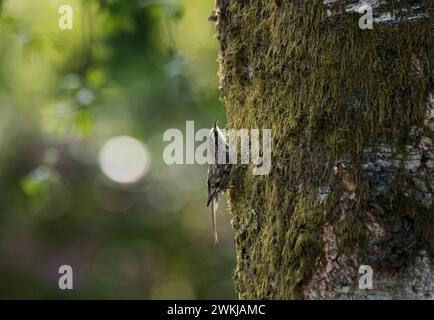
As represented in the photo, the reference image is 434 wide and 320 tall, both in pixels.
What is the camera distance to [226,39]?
10.0 ft

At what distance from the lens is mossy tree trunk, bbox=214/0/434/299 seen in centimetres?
233

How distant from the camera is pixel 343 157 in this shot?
241 cm

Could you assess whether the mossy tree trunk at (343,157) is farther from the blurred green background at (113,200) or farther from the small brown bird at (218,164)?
the blurred green background at (113,200)

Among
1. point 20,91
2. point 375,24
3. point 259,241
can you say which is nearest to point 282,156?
point 259,241

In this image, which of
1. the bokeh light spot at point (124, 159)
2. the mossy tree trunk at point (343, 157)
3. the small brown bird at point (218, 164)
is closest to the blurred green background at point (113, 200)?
the bokeh light spot at point (124, 159)

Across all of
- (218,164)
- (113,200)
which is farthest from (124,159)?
(218,164)

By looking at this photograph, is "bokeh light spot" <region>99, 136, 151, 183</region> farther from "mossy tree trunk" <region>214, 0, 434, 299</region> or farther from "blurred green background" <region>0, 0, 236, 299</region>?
"mossy tree trunk" <region>214, 0, 434, 299</region>

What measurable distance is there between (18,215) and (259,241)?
25.9 feet

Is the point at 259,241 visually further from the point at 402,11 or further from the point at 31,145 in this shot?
the point at 31,145

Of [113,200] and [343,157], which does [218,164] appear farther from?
[113,200]

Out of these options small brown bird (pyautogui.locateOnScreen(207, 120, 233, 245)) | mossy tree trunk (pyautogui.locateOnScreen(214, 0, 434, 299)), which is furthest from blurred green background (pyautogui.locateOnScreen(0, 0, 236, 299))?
mossy tree trunk (pyautogui.locateOnScreen(214, 0, 434, 299))

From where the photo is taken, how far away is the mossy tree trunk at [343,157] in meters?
2.33

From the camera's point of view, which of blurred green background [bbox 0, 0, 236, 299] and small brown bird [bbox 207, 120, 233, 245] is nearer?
small brown bird [bbox 207, 120, 233, 245]

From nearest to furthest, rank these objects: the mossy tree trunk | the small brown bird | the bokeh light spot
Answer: the mossy tree trunk → the small brown bird → the bokeh light spot
